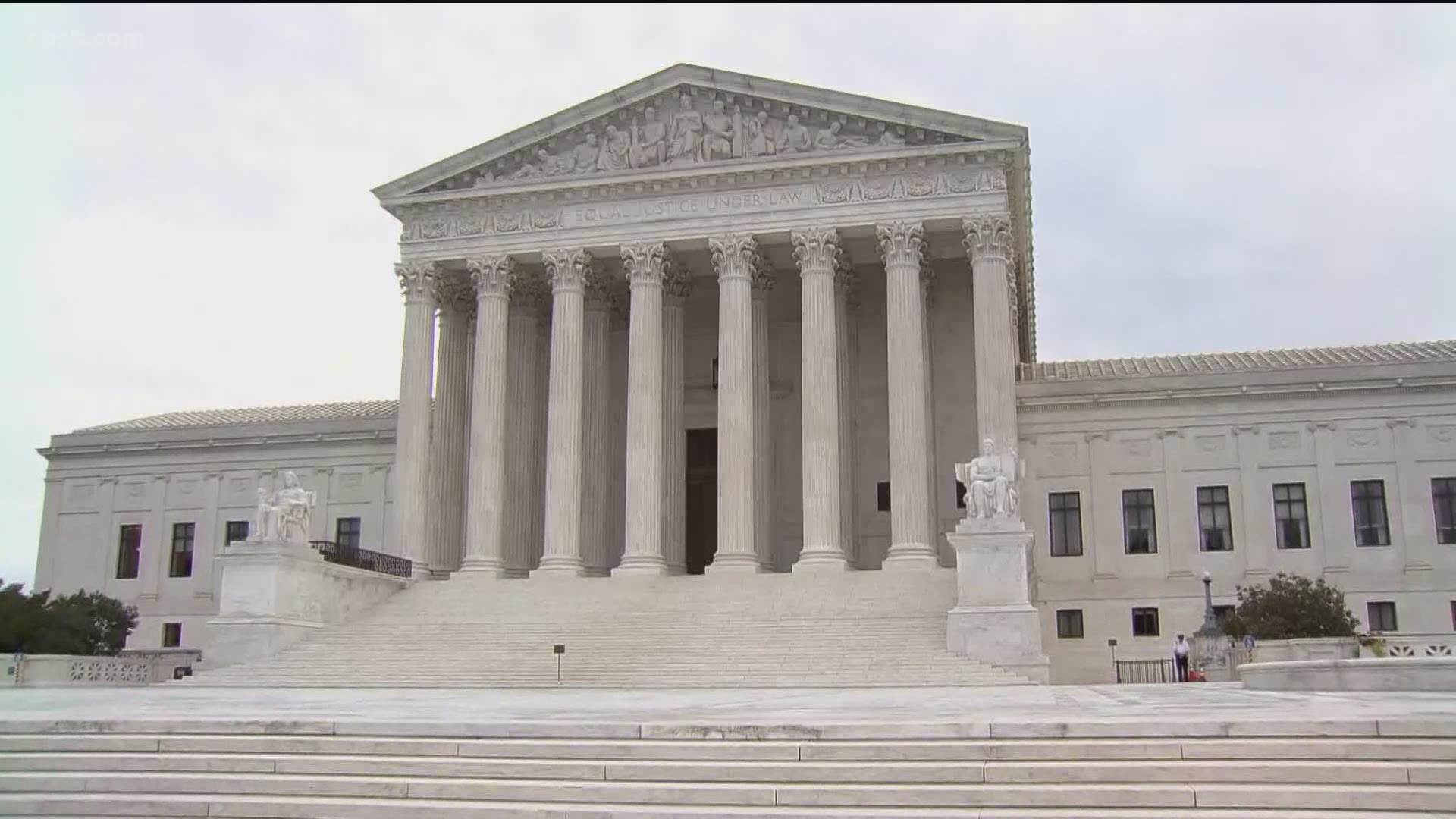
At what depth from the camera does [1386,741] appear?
13.1 metres

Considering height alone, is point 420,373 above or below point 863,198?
below

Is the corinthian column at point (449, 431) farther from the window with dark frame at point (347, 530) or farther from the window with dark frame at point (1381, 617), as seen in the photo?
the window with dark frame at point (1381, 617)

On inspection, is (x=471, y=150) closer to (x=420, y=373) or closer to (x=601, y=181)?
(x=601, y=181)

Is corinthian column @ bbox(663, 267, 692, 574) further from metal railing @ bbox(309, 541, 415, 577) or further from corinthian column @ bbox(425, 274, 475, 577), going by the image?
metal railing @ bbox(309, 541, 415, 577)

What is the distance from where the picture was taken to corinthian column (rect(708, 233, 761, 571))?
40031 mm

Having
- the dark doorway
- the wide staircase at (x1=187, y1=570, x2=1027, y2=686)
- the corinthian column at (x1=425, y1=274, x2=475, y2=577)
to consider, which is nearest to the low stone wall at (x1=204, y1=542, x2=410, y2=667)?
the wide staircase at (x1=187, y1=570, x2=1027, y2=686)

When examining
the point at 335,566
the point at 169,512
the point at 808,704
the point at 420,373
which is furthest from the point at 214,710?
the point at 169,512

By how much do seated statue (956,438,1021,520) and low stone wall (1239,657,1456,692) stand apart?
9202 millimetres

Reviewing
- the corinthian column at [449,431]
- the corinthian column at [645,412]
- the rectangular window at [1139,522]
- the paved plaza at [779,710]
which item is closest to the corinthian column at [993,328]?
the rectangular window at [1139,522]

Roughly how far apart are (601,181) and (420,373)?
28.7 ft

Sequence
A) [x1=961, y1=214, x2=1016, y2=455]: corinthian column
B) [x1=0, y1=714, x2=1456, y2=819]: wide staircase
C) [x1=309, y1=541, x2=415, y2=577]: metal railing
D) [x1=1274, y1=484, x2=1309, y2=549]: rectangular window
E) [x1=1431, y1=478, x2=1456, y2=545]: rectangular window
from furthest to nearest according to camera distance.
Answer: [x1=1274, y1=484, x2=1309, y2=549]: rectangular window < [x1=1431, y1=478, x2=1456, y2=545]: rectangular window < [x1=961, y1=214, x2=1016, y2=455]: corinthian column < [x1=309, y1=541, x2=415, y2=577]: metal railing < [x1=0, y1=714, x2=1456, y2=819]: wide staircase

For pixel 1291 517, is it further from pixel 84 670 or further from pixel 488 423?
pixel 84 670

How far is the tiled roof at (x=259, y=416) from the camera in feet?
177

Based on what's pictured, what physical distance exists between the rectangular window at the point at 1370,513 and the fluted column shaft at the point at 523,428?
26750 mm
